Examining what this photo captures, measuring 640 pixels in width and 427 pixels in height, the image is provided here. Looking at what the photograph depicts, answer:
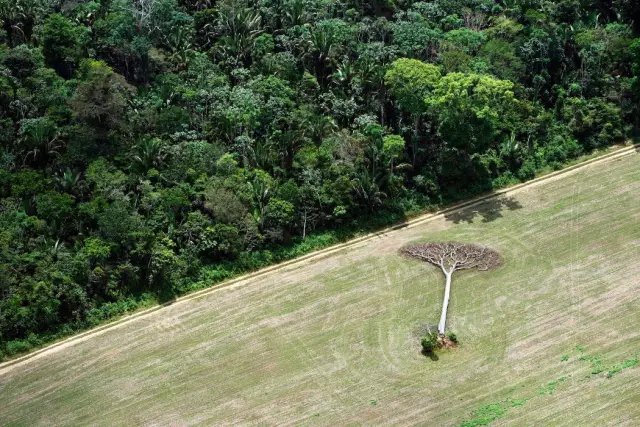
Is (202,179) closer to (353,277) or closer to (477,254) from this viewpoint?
(353,277)

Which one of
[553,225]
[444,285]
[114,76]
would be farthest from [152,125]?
[553,225]

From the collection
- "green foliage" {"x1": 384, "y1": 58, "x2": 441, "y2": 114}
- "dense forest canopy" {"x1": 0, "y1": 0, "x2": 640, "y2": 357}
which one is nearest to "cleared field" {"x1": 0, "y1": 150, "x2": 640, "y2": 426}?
"dense forest canopy" {"x1": 0, "y1": 0, "x2": 640, "y2": 357}

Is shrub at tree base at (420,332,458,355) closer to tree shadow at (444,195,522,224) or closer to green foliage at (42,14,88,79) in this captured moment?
tree shadow at (444,195,522,224)

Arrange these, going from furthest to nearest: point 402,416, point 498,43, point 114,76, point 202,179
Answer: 1. point 498,43
2. point 114,76
3. point 202,179
4. point 402,416

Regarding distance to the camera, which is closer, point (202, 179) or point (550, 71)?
point (202, 179)

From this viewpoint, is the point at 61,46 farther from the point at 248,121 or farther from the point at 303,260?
the point at 303,260

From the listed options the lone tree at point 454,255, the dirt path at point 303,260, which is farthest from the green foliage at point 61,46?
the lone tree at point 454,255

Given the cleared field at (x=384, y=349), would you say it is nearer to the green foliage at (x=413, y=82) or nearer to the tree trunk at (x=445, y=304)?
the tree trunk at (x=445, y=304)

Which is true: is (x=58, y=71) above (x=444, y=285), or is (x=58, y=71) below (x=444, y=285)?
above
